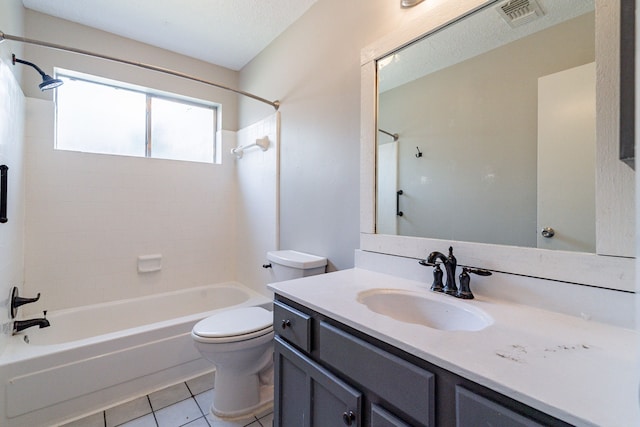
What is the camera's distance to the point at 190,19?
2.08 m

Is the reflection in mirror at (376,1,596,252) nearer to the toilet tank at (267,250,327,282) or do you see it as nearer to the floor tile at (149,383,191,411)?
the toilet tank at (267,250,327,282)

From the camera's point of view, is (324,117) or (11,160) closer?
(11,160)

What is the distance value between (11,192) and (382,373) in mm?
2222

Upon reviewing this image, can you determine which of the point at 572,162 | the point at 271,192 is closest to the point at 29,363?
the point at 271,192

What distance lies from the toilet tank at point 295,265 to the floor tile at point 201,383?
83 centimetres

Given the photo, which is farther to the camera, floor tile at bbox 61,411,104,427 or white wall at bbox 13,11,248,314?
white wall at bbox 13,11,248,314

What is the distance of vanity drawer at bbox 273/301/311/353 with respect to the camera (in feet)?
3.32

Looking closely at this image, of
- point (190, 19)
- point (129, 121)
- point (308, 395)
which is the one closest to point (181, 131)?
point (129, 121)

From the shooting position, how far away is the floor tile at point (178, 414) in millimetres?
1551

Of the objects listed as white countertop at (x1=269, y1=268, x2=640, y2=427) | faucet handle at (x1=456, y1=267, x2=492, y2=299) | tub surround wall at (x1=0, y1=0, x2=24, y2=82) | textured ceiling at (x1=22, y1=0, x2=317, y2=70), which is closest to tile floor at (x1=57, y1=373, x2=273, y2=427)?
white countertop at (x1=269, y1=268, x2=640, y2=427)

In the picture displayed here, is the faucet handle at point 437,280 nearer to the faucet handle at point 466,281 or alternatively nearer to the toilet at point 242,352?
the faucet handle at point 466,281

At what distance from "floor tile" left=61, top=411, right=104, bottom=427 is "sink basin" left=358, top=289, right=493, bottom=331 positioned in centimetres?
168

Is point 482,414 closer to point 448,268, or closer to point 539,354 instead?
point 539,354

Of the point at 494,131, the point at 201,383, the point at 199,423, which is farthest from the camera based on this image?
the point at 201,383
